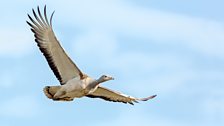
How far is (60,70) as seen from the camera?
34969 mm

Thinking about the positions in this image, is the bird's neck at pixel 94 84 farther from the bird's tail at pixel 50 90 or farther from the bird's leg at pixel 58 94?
the bird's tail at pixel 50 90

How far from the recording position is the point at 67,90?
33.9 m

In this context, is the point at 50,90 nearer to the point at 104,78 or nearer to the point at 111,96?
the point at 104,78

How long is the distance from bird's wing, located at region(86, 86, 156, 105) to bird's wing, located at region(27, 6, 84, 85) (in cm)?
128

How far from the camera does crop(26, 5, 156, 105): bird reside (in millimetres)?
33938

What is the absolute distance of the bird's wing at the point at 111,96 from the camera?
118ft

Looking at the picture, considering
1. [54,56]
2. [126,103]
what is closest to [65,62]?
[54,56]

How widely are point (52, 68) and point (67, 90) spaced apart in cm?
137

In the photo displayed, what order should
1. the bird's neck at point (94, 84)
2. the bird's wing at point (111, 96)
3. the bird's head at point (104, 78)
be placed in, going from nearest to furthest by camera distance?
1. the bird's neck at point (94, 84)
2. the bird's head at point (104, 78)
3. the bird's wing at point (111, 96)

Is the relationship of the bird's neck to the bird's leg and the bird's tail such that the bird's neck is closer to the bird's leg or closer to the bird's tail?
the bird's leg

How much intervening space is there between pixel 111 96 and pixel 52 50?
3.13 m

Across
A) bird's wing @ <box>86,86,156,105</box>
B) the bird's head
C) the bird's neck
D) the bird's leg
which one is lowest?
the bird's leg

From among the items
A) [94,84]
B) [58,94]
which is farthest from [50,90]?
[94,84]

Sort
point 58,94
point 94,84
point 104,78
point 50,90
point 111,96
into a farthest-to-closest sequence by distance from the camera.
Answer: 1. point 111,96
2. point 104,78
3. point 94,84
4. point 50,90
5. point 58,94
